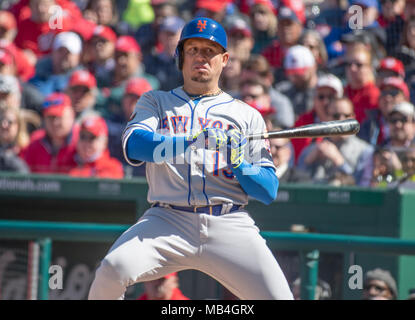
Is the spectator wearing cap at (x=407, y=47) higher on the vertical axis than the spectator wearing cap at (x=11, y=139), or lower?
higher

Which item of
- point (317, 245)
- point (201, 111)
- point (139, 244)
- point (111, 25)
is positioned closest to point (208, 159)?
point (201, 111)

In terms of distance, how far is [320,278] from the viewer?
13.1ft

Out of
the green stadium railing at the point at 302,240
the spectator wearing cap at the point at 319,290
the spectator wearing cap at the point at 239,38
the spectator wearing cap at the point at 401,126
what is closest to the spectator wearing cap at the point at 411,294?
the green stadium railing at the point at 302,240

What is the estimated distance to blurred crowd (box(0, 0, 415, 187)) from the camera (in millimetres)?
5074

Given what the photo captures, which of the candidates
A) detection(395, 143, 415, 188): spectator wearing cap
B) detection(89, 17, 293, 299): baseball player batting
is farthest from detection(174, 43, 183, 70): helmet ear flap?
detection(395, 143, 415, 188): spectator wearing cap

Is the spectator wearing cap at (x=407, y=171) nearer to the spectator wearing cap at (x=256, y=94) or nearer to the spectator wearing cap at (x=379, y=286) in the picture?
the spectator wearing cap at (x=379, y=286)

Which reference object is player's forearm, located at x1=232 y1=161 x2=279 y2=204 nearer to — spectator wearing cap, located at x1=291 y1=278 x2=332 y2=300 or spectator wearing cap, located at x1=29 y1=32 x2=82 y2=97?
spectator wearing cap, located at x1=291 y1=278 x2=332 y2=300

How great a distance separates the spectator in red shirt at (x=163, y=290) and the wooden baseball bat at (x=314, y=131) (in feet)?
4.62

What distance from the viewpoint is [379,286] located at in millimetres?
4094

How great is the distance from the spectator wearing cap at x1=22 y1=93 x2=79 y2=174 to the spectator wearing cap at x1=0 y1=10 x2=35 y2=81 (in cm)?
106

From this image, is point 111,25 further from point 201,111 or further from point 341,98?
point 201,111

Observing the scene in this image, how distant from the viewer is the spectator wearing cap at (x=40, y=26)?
7.09m

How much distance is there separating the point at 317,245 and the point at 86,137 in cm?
209

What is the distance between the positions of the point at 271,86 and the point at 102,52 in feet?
5.23
